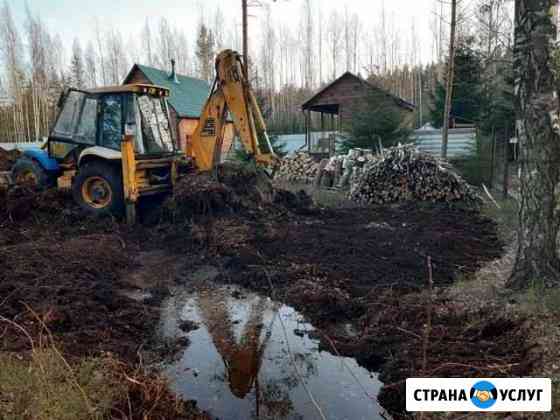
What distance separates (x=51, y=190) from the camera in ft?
30.0

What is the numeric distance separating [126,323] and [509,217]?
301 inches

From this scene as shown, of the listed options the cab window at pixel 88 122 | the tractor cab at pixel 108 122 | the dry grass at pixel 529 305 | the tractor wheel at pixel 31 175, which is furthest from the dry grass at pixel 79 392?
the tractor wheel at pixel 31 175

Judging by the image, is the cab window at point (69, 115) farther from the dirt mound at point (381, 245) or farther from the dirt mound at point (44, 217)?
the dirt mound at point (381, 245)

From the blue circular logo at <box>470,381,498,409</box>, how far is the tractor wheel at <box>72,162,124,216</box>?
7.33 m

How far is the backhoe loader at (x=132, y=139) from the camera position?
862 centimetres

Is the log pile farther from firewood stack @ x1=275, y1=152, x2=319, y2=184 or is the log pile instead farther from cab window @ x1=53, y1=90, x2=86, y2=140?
cab window @ x1=53, y1=90, x2=86, y2=140

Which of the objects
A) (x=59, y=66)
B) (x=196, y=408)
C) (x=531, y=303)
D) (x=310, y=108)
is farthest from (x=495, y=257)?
(x=59, y=66)

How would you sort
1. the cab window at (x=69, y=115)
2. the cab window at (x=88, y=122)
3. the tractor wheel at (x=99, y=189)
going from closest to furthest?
1. the tractor wheel at (x=99, y=189)
2. the cab window at (x=88, y=122)
3. the cab window at (x=69, y=115)

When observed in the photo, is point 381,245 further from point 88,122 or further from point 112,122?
point 88,122

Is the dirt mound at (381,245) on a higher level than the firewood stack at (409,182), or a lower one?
lower

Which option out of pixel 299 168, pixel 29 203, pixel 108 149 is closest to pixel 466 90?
pixel 299 168

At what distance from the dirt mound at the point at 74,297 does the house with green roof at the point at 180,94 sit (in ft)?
53.4

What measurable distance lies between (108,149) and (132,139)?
0.77m

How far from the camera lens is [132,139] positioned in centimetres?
825
